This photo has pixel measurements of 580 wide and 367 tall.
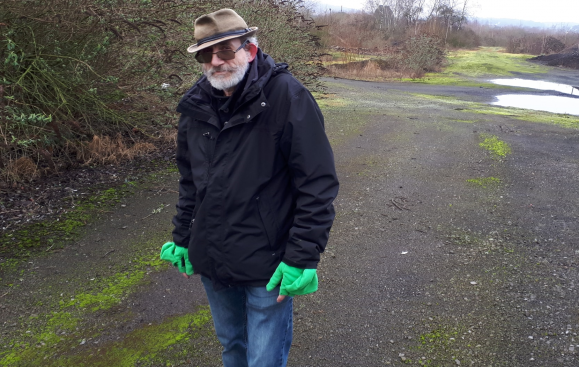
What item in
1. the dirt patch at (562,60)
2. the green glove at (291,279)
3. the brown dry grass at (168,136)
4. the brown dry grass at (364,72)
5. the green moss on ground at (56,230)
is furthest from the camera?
the dirt patch at (562,60)

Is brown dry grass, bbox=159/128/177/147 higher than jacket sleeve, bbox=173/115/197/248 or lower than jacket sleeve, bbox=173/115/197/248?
lower

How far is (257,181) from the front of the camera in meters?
2.03

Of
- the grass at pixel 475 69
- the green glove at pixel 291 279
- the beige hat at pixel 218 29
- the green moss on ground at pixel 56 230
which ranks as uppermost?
the beige hat at pixel 218 29

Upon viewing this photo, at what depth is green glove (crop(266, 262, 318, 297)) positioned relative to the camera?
194 centimetres

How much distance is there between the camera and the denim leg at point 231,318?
7.27 ft

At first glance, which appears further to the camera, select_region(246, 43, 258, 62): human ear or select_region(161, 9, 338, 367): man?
select_region(246, 43, 258, 62): human ear

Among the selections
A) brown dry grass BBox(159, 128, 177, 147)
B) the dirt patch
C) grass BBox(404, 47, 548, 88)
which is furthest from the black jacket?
the dirt patch

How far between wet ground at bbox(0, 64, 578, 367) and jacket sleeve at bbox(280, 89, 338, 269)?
4.54 ft

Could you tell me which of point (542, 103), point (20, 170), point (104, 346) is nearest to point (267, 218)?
point (104, 346)

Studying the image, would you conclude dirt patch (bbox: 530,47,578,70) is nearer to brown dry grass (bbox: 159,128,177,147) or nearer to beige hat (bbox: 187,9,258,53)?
brown dry grass (bbox: 159,128,177,147)

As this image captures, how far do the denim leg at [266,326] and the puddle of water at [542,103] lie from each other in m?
18.2

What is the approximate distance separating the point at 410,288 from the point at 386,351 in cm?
94

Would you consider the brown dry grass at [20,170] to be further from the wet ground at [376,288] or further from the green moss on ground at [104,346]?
the green moss on ground at [104,346]

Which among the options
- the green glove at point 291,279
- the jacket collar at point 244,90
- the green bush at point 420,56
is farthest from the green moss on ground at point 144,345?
the green bush at point 420,56
